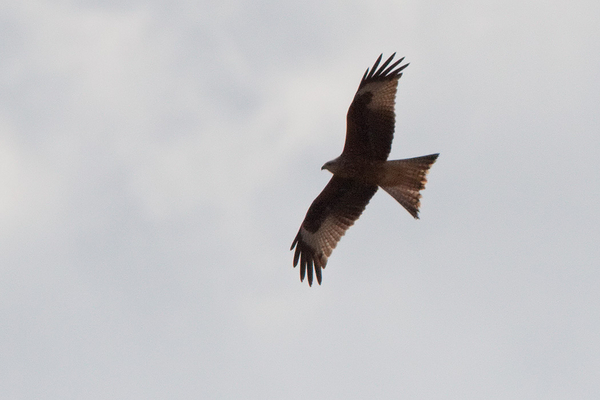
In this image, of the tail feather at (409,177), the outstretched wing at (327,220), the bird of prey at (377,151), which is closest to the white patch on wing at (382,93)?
the bird of prey at (377,151)

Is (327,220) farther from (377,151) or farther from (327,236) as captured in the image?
(377,151)

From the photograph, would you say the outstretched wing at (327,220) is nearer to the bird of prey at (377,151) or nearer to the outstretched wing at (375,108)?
the bird of prey at (377,151)

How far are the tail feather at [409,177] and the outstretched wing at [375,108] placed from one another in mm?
307

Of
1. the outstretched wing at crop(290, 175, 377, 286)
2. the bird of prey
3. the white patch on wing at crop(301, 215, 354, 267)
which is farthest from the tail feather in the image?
the white patch on wing at crop(301, 215, 354, 267)

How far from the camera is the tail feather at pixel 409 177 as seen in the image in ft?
36.9

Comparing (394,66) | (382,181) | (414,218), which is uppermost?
(394,66)

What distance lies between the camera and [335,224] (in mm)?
12461

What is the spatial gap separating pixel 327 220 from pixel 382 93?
213 centimetres

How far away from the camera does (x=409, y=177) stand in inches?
447

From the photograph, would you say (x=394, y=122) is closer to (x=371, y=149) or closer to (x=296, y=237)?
(x=371, y=149)

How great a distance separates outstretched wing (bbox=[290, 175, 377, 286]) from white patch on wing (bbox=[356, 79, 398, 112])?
1205 mm

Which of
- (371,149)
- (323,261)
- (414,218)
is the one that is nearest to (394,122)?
(371,149)

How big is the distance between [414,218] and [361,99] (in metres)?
1.58

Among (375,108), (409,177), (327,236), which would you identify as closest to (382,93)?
(375,108)
